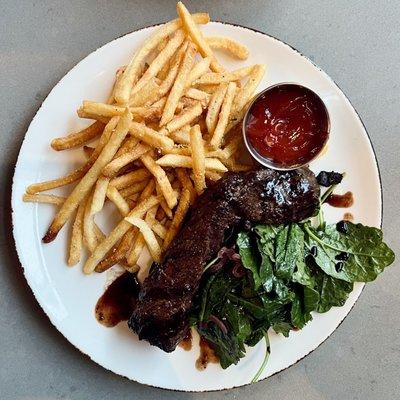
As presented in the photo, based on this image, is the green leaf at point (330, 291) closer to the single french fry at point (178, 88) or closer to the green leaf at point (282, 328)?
the green leaf at point (282, 328)

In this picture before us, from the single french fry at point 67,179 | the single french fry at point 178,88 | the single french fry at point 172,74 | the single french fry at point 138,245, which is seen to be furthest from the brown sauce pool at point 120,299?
the single french fry at point 172,74

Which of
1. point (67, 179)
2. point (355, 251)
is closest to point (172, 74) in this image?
point (67, 179)

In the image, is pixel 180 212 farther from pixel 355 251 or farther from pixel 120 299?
pixel 355 251

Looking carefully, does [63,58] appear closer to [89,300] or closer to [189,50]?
[189,50]

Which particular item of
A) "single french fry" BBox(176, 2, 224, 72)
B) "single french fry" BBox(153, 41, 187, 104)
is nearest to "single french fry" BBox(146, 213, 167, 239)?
"single french fry" BBox(153, 41, 187, 104)

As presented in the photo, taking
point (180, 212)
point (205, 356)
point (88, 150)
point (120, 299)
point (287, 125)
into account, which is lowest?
point (205, 356)

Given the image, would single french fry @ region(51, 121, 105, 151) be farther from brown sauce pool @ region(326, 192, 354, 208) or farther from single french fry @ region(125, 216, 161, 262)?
brown sauce pool @ region(326, 192, 354, 208)

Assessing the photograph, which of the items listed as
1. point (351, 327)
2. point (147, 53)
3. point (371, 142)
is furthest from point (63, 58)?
point (351, 327)
